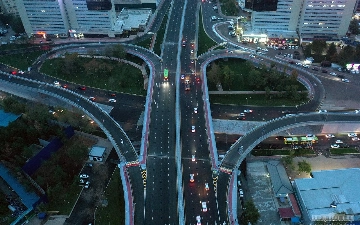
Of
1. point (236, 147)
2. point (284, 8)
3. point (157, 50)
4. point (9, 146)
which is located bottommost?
point (236, 147)

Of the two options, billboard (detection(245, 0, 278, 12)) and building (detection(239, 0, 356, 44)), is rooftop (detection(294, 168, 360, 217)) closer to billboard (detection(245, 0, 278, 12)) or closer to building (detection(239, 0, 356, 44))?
building (detection(239, 0, 356, 44))

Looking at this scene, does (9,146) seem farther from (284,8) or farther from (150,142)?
(284,8)

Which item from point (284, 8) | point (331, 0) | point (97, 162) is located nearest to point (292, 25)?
point (284, 8)

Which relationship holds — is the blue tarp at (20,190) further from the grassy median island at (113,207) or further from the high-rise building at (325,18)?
the high-rise building at (325,18)

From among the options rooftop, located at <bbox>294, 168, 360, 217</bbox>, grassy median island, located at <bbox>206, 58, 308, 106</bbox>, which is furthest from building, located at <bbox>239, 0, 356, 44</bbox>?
rooftop, located at <bbox>294, 168, 360, 217</bbox>

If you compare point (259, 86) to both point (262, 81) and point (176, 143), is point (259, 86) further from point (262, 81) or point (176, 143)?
point (176, 143)

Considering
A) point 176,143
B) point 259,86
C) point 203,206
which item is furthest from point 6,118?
point 259,86
